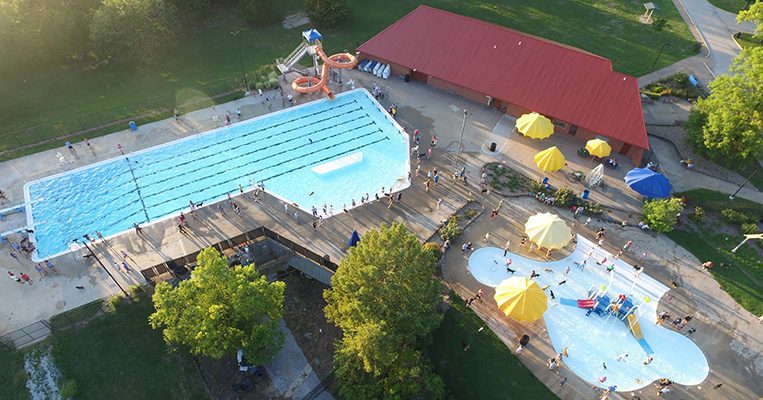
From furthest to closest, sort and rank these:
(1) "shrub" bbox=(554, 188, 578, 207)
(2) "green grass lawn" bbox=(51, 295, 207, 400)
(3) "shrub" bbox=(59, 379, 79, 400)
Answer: (1) "shrub" bbox=(554, 188, 578, 207)
(2) "green grass lawn" bbox=(51, 295, 207, 400)
(3) "shrub" bbox=(59, 379, 79, 400)

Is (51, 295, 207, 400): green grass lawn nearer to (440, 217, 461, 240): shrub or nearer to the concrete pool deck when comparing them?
the concrete pool deck

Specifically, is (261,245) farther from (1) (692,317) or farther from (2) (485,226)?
(1) (692,317)

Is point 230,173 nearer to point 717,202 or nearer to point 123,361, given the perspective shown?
point 123,361

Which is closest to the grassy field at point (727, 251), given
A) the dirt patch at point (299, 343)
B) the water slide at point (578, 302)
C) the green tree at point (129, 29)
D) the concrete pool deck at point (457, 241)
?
the concrete pool deck at point (457, 241)

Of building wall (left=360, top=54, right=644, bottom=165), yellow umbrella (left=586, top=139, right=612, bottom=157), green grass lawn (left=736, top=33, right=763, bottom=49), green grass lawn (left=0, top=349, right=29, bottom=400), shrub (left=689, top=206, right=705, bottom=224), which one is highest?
green grass lawn (left=736, top=33, right=763, bottom=49)

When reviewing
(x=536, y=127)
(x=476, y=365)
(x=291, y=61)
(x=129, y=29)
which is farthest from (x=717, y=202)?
(x=129, y=29)

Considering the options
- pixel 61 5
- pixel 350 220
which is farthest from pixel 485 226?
pixel 61 5

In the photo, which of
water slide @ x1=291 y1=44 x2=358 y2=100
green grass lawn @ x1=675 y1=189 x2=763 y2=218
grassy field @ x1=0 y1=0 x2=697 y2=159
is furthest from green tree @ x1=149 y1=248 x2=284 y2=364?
green grass lawn @ x1=675 y1=189 x2=763 y2=218
